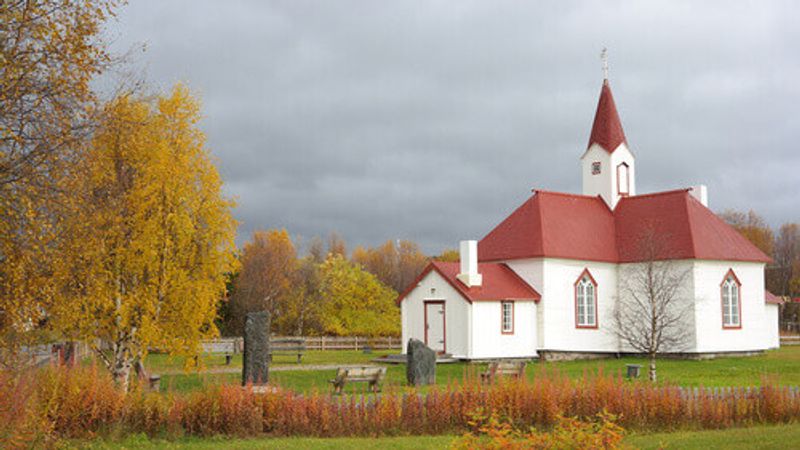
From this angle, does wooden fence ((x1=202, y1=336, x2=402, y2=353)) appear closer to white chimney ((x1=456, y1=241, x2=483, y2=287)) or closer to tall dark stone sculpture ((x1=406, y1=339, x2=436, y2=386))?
white chimney ((x1=456, y1=241, x2=483, y2=287))

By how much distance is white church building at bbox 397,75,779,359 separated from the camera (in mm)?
34781

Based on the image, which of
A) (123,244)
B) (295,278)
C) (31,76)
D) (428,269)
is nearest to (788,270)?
(295,278)

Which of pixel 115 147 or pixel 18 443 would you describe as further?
pixel 115 147

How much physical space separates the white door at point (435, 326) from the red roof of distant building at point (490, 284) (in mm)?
1286

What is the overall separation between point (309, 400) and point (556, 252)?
22574mm

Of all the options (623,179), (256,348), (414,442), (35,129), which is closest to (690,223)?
(623,179)

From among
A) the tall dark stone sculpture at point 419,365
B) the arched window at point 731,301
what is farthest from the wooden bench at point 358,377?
the arched window at point 731,301

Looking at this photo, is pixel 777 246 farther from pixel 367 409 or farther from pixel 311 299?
pixel 367 409

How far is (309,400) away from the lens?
1537cm

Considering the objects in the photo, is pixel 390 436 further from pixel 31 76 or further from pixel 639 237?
pixel 639 237

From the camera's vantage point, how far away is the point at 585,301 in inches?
1455

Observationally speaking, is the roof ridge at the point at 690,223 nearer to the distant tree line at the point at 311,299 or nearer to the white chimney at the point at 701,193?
the white chimney at the point at 701,193

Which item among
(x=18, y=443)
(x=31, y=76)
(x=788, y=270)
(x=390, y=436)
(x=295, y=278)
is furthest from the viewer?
(x=788, y=270)

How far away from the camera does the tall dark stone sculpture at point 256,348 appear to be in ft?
76.3
